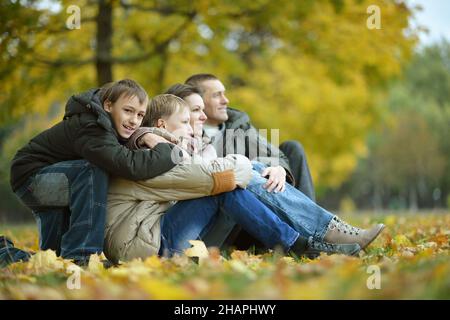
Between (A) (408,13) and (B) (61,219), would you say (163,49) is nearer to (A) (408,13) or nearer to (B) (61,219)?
(A) (408,13)

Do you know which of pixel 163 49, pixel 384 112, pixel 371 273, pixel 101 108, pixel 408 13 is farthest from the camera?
pixel 384 112

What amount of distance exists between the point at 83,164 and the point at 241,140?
5.16 ft

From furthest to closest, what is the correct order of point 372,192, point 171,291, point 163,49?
1. point 372,192
2. point 163,49
3. point 171,291

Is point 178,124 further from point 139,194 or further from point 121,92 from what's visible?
point 139,194

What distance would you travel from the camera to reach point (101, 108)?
128 inches

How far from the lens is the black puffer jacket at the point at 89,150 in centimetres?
311

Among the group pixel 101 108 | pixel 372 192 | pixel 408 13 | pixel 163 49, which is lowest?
pixel 372 192

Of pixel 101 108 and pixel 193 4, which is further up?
pixel 193 4

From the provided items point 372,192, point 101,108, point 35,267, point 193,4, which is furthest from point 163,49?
point 372,192

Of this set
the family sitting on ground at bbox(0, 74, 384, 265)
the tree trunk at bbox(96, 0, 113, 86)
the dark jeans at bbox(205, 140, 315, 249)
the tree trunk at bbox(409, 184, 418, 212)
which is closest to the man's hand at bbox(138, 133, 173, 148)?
the family sitting on ground at bbox(0, 74, 384, 265)

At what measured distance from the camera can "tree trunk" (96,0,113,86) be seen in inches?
324

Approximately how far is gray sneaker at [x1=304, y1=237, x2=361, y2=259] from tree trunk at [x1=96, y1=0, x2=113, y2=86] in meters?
5.57

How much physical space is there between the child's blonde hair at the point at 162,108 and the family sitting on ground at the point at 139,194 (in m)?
0.12
